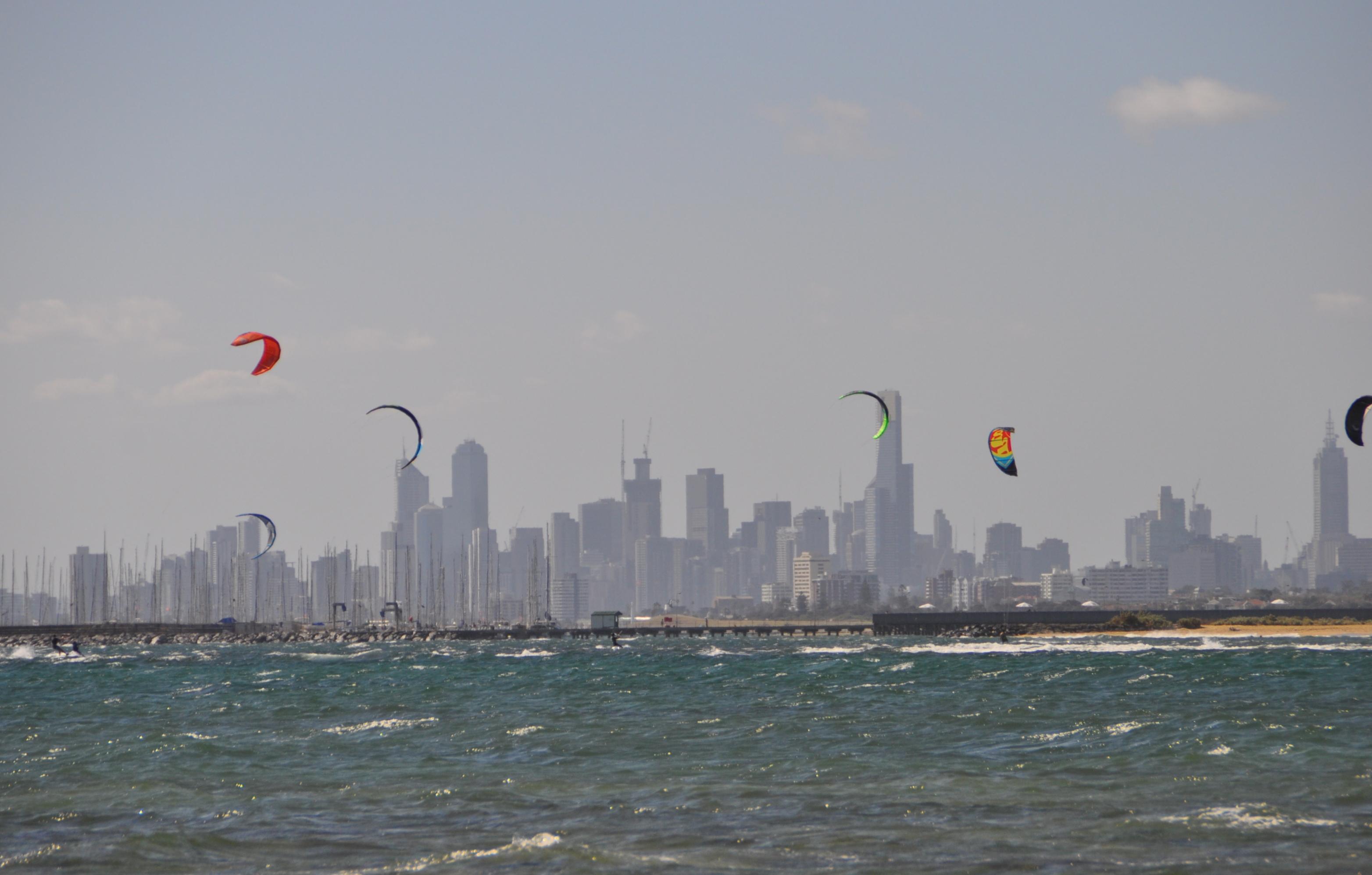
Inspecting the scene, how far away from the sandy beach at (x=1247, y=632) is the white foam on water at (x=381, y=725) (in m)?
71.3

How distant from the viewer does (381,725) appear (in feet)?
95.8

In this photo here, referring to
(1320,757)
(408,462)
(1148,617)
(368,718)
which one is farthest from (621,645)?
(1320,757)

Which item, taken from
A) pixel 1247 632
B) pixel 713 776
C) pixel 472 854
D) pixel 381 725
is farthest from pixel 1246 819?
pixel 1247 632

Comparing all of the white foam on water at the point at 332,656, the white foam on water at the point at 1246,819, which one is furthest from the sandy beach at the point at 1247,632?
the white foam on water at the point at 1246,819

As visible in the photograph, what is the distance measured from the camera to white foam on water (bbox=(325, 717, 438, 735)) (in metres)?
28.3

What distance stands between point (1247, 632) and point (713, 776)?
87783 mm

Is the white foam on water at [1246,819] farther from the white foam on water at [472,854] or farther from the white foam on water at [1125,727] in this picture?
the white foam on water at [1125,727]

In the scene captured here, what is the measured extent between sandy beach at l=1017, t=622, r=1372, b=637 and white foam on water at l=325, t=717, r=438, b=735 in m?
71.3

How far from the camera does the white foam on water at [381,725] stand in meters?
28.3

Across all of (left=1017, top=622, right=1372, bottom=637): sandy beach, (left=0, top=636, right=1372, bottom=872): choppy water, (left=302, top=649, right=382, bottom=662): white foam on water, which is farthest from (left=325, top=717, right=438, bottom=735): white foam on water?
(left=1017, top=622, right=1372, bottom=637): sandy beach

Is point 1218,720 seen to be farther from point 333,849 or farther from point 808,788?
point 333,849

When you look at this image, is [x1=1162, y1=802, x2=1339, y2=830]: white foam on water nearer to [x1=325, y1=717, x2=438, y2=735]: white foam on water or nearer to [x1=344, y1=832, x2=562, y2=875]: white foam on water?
[x1=344, y1=832, x2=562, y2=875]: white foam on water

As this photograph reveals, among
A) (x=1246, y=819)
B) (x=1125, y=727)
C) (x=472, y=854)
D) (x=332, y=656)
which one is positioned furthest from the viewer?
(x=332, y=656)

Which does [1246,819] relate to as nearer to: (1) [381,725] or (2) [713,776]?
(2) [713,776]
